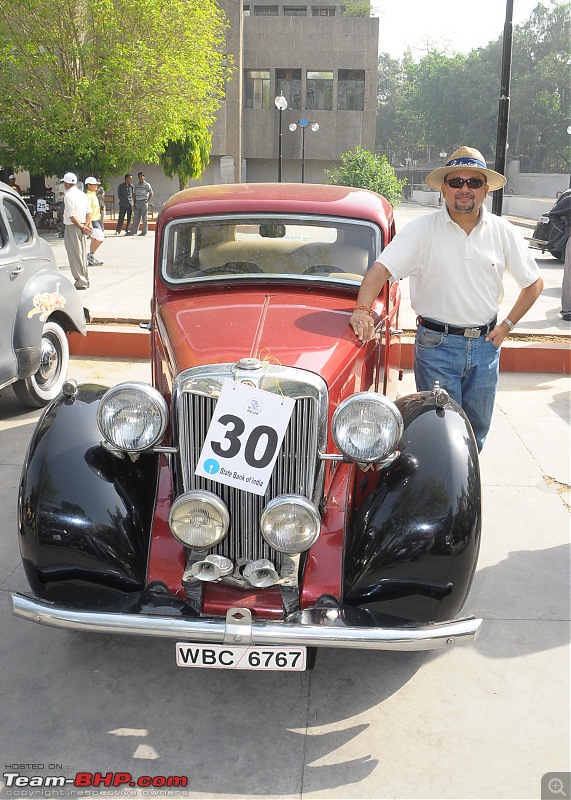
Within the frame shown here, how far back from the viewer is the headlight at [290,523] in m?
2.93

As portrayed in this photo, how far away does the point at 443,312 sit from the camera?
4.22 metres

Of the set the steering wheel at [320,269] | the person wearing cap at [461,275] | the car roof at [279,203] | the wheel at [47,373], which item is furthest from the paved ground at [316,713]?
the wheel at [47,373]

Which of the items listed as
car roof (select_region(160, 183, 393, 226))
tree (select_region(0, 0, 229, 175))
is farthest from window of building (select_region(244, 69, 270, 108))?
car roof (select_region(160, 183, 393, 226))

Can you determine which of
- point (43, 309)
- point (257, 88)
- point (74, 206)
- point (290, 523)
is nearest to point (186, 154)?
point (74, 206)

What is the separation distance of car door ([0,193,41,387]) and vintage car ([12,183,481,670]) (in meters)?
2.71

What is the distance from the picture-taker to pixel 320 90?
4128 cm

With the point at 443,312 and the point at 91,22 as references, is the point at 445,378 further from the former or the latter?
the point at 91,22

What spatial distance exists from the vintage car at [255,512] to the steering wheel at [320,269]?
0.82 metres

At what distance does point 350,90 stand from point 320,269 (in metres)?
40.2

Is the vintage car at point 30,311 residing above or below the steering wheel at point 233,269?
below

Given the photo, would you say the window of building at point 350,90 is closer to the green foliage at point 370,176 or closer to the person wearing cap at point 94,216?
the green foliage at point 370,176

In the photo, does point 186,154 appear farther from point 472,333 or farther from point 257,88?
point 472,333

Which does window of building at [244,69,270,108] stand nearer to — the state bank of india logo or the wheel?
the wheel

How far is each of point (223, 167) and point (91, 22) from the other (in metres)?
18.0
